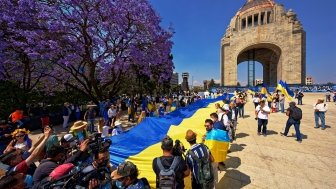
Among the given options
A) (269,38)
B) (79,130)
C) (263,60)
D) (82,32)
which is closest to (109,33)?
(82,32)

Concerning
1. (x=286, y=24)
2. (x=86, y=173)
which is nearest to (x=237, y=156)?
(x=86, y=173)

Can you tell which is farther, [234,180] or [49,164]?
[234,180]

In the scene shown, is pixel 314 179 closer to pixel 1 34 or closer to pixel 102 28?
pixel 102 28

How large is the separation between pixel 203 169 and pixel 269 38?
4320 centimetres

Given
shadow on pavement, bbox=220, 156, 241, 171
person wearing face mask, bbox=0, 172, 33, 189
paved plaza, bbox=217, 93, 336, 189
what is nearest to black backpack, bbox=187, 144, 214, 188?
paved plaza, bbox=217, 93, 336, 189

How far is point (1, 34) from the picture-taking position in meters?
11.5

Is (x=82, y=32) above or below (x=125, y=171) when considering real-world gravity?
above

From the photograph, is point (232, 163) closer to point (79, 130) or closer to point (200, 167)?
point (200, 167)

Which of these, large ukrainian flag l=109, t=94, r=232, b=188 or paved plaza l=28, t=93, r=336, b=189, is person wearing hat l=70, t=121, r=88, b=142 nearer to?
large ukrainian flag l=109, t=94, r=232, b=188

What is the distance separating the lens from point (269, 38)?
134 ft

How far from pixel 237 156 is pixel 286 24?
4072cm

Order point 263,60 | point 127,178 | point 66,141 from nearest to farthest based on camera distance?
1. point 127,178
2. point 66,141
3. point 263,60

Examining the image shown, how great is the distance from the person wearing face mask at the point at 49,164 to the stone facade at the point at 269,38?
144ft

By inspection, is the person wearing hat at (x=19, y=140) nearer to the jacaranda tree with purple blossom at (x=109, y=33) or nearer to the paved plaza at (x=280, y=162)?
the paved plaza at (x=280, y=162)
